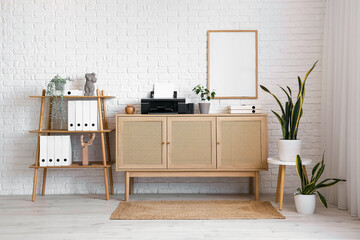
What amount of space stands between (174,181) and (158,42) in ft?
5.18

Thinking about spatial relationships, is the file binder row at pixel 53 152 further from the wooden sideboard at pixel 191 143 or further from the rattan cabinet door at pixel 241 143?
the rattan cabinet door at pixel 241 143

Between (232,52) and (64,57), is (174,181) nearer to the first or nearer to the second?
(232,52)

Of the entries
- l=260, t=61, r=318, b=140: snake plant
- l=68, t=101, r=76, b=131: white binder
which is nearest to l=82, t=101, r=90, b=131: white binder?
l=68, t=101, r=76, b=131: white binder

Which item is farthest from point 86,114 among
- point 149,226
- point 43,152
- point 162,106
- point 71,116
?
point 149,226

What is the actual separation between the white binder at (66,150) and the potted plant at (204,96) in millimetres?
1430

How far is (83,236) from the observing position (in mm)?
2605

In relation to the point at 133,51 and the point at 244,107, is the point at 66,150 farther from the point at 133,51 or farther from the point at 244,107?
the point at 244,107

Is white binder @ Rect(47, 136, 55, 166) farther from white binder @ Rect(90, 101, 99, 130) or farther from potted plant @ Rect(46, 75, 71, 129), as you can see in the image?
white binder @ Rect(90, 101, 99, 130)

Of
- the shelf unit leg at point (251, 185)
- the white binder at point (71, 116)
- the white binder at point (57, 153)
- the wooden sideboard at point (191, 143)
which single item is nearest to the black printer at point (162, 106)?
the wooden sideboard at point (191, 143)

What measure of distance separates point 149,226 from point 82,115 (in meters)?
1.47

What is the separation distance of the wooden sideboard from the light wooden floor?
54 cm

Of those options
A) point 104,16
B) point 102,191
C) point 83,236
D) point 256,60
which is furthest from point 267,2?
point 83,236

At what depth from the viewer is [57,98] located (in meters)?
3.96

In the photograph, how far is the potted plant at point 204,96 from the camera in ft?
12.4
